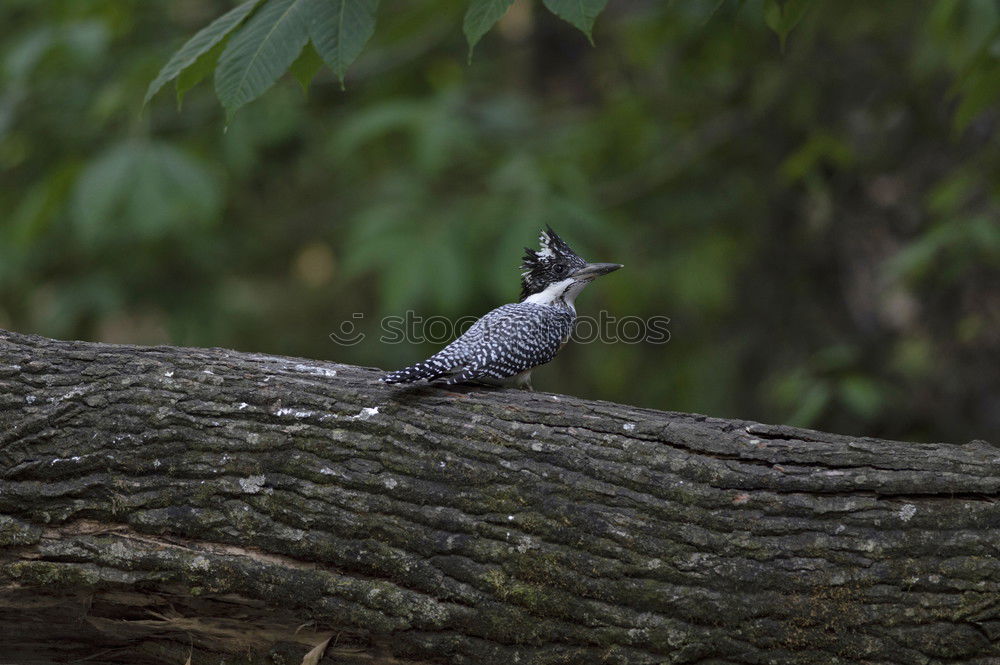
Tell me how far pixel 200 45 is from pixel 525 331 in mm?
2178

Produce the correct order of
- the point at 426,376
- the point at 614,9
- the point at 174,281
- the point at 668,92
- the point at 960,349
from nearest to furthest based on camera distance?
the point at 426,376 < the point at 960,349 < the point at 668,92 < the point at 174,281 < the point at 614,9

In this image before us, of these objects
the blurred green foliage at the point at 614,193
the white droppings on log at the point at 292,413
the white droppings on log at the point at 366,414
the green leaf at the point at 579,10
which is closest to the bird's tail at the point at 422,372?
the white droppings on log at the point at 366,414

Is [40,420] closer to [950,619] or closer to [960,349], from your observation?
[950,619]

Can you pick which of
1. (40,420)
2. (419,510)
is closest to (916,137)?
(419,510)

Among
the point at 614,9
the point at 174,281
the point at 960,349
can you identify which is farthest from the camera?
the point at 614,9

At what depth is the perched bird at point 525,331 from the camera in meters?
3.81

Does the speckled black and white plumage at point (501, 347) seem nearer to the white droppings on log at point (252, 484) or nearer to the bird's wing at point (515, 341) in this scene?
the bird's wing at point (515, 341)

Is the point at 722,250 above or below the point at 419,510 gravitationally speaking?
above

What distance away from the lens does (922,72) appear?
6148 millimetres

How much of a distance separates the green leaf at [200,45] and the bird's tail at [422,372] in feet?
4.13

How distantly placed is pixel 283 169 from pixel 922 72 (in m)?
5.41

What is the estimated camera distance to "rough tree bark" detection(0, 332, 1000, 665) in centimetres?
291

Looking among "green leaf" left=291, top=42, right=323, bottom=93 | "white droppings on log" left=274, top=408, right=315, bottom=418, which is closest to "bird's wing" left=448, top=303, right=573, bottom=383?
"white droppings on log" left=274, top=408, right=315, bottom=418

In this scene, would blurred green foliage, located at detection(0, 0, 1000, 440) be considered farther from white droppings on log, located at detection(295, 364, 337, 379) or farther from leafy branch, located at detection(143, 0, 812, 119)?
leafy branch, located at detection(143, 0, 812, 119)
